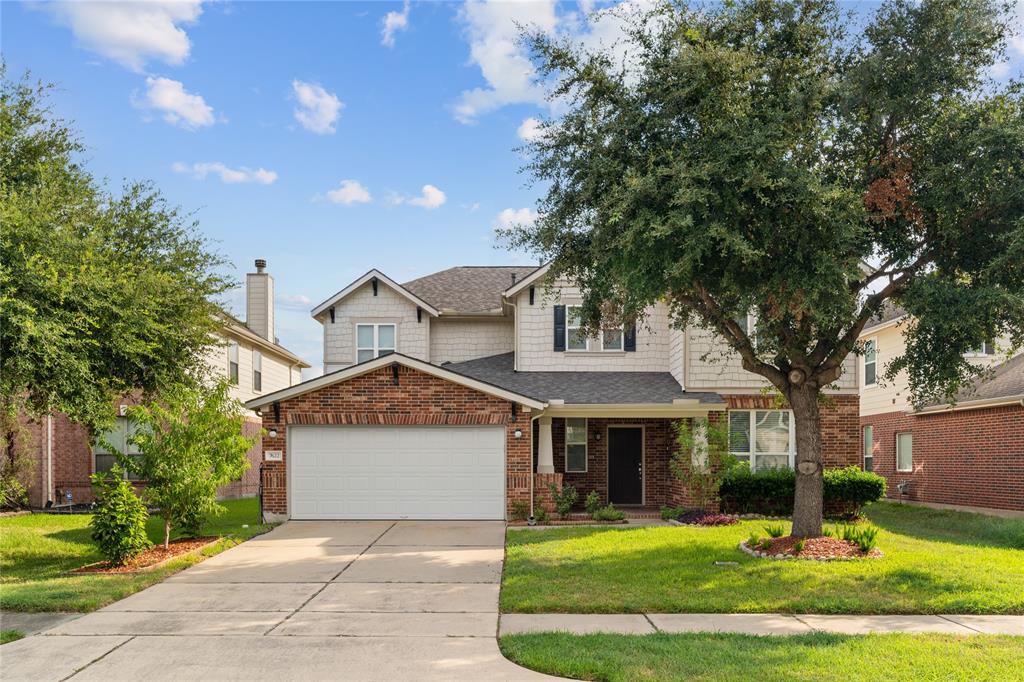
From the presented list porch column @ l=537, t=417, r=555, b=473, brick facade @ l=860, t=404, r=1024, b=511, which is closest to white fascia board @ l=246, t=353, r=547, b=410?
porch column @ l=537, t=417, r=555, b=473

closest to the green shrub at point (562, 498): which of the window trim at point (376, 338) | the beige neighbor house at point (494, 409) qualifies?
the beige neighbor house at point (494, 409)

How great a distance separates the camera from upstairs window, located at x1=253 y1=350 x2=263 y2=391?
94.6 ft

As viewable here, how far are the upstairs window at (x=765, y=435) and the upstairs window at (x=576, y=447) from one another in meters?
3.88

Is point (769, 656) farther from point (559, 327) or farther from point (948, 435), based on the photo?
point (948, 435)

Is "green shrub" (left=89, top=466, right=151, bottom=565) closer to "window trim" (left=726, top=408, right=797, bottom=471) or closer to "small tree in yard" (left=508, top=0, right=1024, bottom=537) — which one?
"small tree in yard" (left=508, top=0, right=1024, bottom=537)

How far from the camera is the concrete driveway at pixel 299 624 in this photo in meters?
7.54

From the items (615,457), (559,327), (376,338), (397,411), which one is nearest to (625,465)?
(615,457)

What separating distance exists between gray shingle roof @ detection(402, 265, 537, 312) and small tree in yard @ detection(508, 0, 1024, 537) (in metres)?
9.99

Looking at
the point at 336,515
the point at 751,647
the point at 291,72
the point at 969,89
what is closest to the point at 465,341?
the point at 336,515

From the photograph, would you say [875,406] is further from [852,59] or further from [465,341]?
[852,59]

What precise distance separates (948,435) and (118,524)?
20.8 meters

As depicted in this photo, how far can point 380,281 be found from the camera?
22469 millimetres

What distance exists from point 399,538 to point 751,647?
350 inches

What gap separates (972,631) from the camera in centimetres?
868
